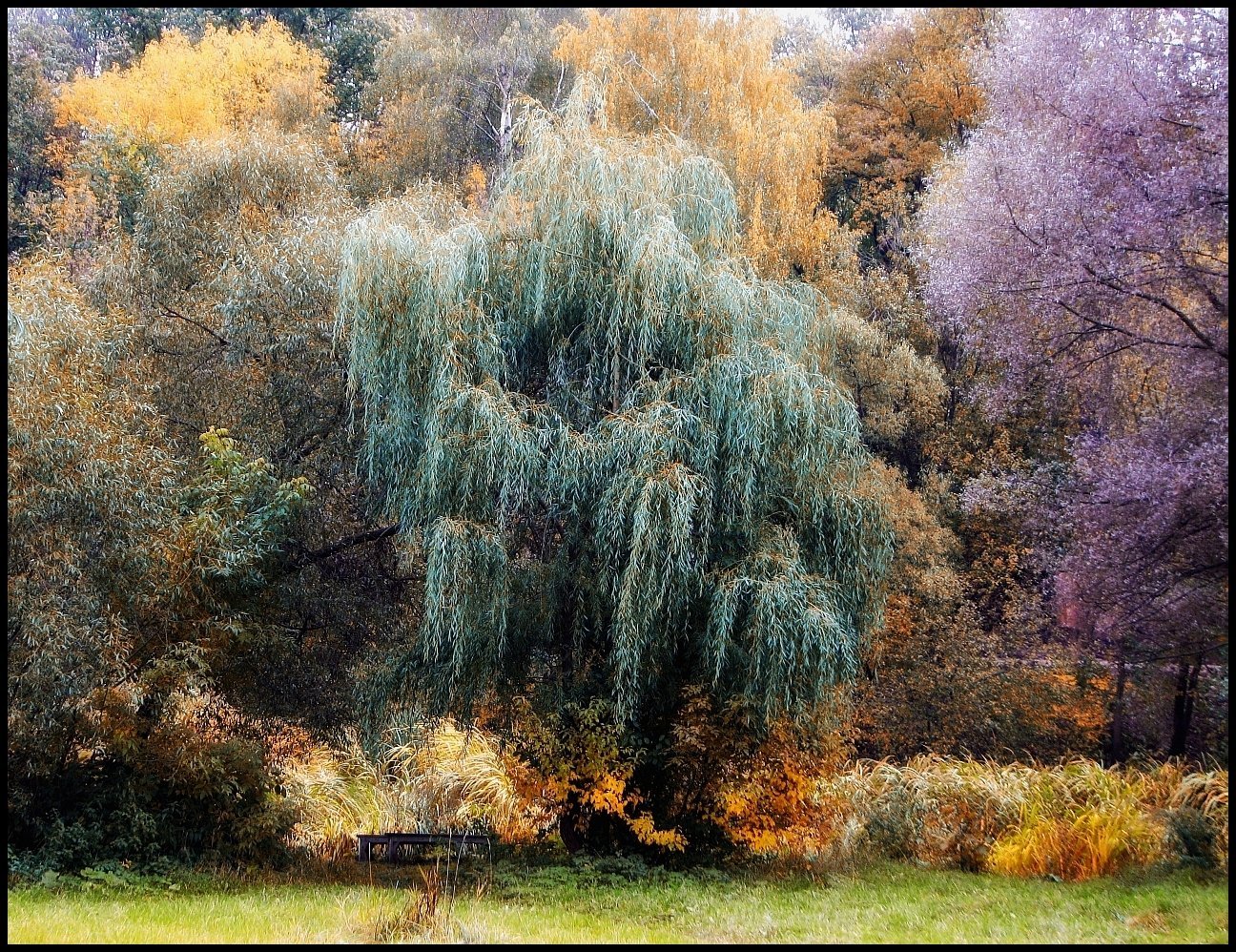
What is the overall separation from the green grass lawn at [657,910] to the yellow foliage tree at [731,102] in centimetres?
1002

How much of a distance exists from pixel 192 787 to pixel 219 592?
2096 mm

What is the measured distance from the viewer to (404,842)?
A: 11.8m

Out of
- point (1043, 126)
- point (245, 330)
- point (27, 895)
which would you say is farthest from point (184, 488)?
point (1043, 126)

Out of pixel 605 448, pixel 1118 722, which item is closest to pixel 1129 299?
pixel 605 448

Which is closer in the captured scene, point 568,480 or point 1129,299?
point 1129,299

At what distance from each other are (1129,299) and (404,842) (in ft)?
31.0

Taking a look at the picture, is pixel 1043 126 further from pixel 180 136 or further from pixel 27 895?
pixel 180 136

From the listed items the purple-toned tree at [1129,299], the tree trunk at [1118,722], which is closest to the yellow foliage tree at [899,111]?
the purple-toned tree at [1129,299]

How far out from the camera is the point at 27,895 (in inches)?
367

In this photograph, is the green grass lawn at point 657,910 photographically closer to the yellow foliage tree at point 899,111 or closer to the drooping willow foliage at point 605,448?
the drooping willow foliage at point 605,448

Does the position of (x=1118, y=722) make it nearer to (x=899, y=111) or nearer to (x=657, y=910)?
(x=657, y=910)

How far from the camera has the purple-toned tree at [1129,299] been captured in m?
8.86

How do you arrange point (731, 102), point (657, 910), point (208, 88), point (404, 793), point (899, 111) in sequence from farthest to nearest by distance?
point (899, 111), point (208, 88), point (731, 102), point (404, 793), point (657, 910)

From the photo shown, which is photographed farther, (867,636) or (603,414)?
(867,636)
